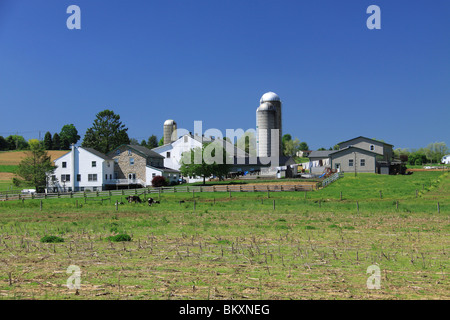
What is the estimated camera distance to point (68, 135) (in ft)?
557

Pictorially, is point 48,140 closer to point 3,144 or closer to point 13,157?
point 3,144

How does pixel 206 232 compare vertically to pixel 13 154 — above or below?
below

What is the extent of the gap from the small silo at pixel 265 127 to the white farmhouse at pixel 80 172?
34.8m

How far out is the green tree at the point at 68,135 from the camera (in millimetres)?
163800

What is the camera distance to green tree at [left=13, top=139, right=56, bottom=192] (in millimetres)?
71812

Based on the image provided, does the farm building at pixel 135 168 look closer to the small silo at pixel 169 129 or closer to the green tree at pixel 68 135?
the small silo at pixel 169 129

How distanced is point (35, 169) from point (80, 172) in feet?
24.4

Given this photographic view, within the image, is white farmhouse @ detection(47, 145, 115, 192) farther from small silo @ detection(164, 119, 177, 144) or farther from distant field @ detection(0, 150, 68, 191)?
small silo @ detection(164, 119, 177, 144)

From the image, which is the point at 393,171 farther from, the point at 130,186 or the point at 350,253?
the point at 350,253

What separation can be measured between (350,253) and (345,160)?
61793 mm

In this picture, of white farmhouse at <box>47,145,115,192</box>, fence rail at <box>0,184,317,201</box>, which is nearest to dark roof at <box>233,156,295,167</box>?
white farmhouse at <box>47,145,115,192</box>

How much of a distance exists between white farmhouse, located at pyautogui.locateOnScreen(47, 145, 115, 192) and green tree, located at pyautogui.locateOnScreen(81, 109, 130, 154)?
1326 inches
